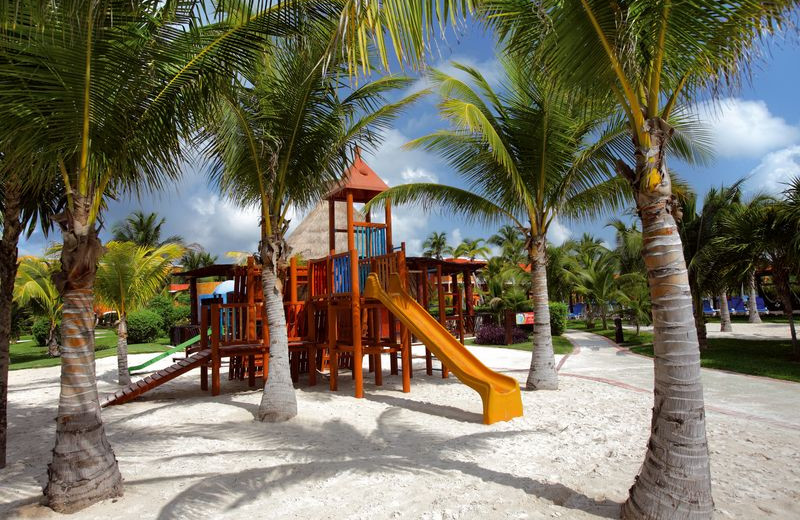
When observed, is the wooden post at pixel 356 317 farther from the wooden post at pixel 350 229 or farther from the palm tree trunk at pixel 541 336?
the palm tree trunk at pixel 541 336

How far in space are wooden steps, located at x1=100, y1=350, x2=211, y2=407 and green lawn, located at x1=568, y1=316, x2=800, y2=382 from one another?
451 inches

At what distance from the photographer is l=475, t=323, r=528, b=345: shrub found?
22.4 metres

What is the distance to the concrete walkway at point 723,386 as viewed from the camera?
7160mm

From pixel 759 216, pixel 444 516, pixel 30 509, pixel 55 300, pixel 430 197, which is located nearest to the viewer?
pixel 444 516

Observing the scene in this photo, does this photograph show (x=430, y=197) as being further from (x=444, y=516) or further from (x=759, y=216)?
(x=759, y=216)

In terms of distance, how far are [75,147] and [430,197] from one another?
6972 millimetres

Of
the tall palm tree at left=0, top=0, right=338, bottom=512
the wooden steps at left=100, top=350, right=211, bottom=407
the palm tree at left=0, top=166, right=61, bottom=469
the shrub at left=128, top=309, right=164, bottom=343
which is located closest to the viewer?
the tall palm tree at left=0, top=0, right=338, bottom=512

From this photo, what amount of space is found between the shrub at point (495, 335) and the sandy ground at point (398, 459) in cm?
1330

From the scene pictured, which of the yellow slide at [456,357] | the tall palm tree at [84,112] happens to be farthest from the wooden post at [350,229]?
the tall palm tree at [84,112]

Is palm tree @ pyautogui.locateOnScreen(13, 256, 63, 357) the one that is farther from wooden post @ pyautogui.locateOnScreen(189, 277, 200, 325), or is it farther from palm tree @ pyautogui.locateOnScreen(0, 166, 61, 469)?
palm tree @ pyautogui.locateOnScreen(0, 166, 61, 469)

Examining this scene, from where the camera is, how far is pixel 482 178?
32.2 ft

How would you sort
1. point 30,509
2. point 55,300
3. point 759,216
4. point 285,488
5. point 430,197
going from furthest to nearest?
1. point 55,300
2. point 759,216
3. point 430,197
4. point 285,488
5. point 30,509

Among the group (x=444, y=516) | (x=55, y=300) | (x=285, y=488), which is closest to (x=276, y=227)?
(x=285, y=488)

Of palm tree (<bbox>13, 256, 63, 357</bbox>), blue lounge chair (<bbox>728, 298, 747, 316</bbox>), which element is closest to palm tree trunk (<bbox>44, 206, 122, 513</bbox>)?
palm tree (<bbox>13, 256, 63, 357</bbox>)
